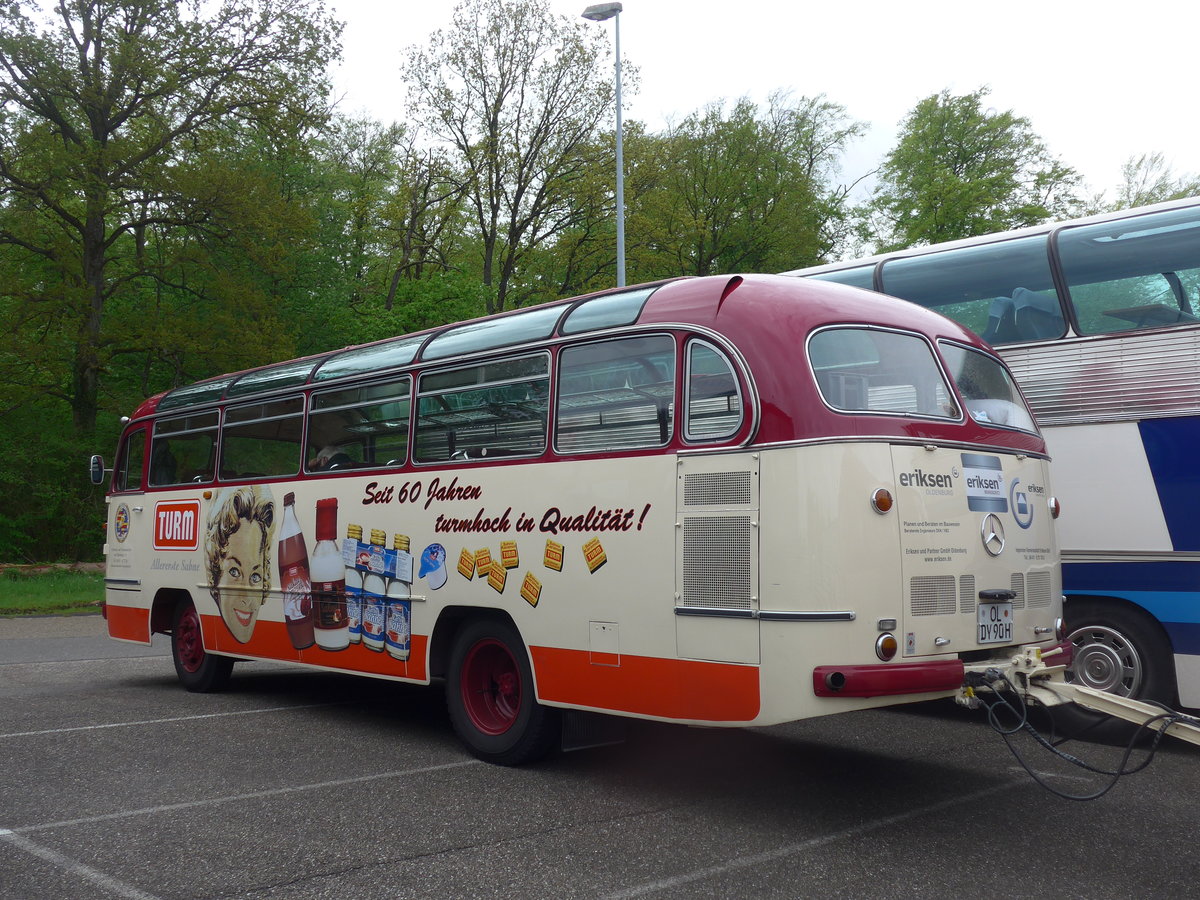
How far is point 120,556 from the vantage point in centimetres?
1206

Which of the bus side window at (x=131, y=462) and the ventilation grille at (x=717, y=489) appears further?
the bus side window at (x=131, y=462)

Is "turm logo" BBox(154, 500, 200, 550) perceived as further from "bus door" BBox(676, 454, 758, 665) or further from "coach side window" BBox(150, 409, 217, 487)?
"bus door" BBox(676, 454, 758, 665)

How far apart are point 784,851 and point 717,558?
57.7 inches

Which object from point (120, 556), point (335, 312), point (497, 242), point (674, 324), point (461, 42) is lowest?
point (120, 556)

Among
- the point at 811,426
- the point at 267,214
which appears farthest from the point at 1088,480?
the point at 267,214

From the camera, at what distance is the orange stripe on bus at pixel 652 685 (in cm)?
580

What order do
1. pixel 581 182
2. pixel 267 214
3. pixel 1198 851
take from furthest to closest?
1. pixel 581 182
2. pixel 267 214
3. pixel 1198 851

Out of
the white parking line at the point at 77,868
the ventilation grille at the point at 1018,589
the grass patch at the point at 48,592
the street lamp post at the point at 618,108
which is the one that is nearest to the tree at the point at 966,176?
the street lamp post at the point at 618,108

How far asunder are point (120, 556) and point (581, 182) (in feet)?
70.5

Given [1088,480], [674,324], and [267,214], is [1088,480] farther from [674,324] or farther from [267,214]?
[267,214]

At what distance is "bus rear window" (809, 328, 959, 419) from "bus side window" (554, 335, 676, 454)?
34.4 inches

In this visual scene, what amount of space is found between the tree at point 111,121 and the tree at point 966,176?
19.2 metres

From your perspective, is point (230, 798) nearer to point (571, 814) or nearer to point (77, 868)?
point (77, 868)

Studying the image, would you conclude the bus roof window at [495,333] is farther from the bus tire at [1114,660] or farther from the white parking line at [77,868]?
the bus tire at [1114,660]
